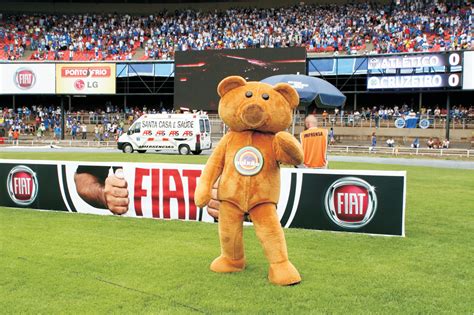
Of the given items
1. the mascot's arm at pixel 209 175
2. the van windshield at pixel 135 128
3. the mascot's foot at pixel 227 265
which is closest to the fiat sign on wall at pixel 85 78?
the van windshield at pixel 135 128

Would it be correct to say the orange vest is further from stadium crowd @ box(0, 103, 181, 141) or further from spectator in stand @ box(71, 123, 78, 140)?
spectator in stand @ box(71, 123, 78, 140)

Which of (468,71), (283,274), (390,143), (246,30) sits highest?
(246,30)

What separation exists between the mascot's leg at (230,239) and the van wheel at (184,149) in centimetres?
2368

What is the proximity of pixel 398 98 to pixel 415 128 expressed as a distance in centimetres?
426

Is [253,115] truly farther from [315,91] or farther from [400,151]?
[400,151]

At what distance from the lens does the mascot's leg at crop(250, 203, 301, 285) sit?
18.0 feet

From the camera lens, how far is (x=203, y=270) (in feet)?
19.8

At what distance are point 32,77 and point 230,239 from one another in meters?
39.7

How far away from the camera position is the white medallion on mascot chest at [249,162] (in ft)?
18.7

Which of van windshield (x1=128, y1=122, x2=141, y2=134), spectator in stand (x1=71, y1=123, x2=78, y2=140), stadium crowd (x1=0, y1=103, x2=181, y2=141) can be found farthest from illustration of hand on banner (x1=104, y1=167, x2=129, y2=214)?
spectator in stand (x1=71, y1=123, x2=78, y2=140)

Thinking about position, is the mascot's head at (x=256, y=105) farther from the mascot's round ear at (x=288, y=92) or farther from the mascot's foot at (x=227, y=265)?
the mascot's foot at (x=227, y=265)

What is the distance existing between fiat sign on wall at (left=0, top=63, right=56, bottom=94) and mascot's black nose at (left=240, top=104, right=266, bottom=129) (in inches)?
1533

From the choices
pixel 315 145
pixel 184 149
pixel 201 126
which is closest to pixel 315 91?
pixel 315 145

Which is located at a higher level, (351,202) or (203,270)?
(351,202)
